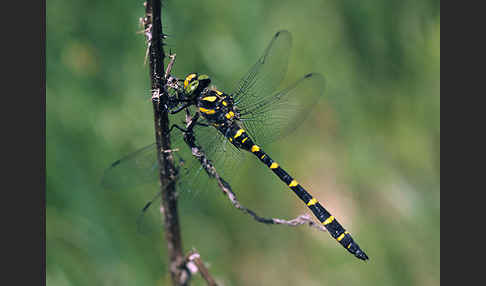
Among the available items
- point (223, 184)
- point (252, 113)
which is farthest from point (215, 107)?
point (223, 184)

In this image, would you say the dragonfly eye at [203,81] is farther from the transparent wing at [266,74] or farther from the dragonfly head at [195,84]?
the transparent wing at [266,74]

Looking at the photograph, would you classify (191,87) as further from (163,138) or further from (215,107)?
(163,138)

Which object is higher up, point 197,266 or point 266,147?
point 266,147

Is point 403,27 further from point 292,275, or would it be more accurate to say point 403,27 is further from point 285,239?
point 292,275

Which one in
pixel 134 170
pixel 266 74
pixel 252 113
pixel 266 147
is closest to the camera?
pixel 134 170

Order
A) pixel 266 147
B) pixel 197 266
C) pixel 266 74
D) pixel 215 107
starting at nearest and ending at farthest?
pixel 197 266, pixel 215 107, pixel 266 74, pixel 266 147

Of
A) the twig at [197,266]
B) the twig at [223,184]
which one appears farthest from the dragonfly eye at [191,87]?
the twig at [197,266]
